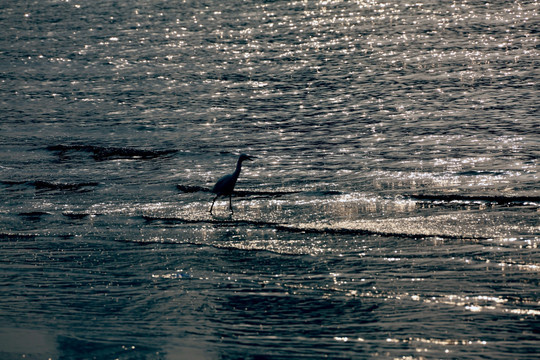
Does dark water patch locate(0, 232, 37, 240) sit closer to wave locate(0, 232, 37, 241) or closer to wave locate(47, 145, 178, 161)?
wave locate(0, 232, 37, 241)

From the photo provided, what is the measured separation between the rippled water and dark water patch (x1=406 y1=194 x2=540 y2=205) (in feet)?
0.16

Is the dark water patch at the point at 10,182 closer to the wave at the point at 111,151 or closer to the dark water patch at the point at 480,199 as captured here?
the wave at the point at 111,151

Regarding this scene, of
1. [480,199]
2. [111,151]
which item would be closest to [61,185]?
[111,151]

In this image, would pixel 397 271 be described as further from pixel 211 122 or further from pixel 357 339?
pixel 211 122

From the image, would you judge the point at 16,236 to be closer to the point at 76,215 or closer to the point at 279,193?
the point at 76,215

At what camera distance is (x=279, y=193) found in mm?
10109

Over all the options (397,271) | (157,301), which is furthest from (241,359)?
(397,271)

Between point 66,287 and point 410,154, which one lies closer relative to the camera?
point 66,287

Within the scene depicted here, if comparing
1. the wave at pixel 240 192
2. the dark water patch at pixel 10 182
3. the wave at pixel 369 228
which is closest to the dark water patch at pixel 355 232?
the wave at pixel 369 228

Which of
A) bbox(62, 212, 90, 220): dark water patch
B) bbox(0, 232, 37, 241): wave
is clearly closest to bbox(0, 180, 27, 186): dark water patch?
bbox(62, 212, 90, 220): dark water patch

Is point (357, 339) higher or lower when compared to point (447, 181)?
higher

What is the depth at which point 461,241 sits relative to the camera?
756cm

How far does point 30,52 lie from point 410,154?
1562cm

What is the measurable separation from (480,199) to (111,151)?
23.1 ft
